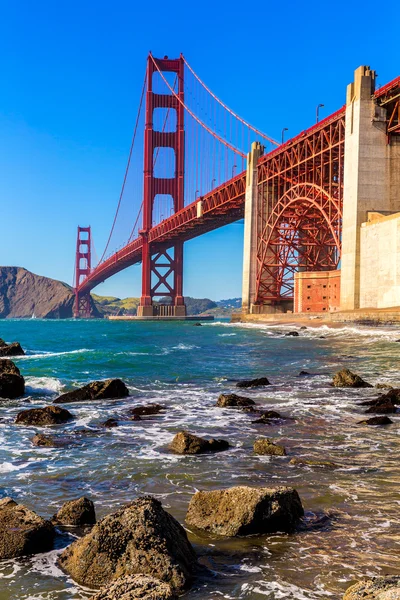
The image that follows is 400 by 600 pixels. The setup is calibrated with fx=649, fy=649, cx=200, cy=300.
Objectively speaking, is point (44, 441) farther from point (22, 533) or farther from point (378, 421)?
point (378, 421)

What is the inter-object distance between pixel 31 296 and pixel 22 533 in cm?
17937

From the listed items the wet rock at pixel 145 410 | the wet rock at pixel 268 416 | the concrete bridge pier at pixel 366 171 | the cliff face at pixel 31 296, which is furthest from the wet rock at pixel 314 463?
the cliff face at pixel 31 296

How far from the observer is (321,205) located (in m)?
50.3

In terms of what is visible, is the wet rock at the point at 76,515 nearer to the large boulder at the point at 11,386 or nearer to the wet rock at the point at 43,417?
the wet rock at the point at 43,417

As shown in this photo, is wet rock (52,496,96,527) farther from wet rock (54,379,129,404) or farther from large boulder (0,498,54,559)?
wet rock (54,379,129,404)

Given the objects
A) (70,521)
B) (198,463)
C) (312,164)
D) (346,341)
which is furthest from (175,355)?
(312,164)

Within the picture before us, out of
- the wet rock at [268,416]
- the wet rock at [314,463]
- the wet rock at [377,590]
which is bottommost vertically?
the wet rock at [268,416]

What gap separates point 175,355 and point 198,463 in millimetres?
17825

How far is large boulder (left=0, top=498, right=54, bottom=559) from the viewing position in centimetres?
421

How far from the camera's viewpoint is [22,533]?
14.0 feet

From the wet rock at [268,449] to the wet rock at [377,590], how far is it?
3.91 m

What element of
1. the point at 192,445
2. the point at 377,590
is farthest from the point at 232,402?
the point at 377,590

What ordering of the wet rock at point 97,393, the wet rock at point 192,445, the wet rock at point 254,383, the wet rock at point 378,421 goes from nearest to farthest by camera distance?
the wet rock at point 192,445, the wet rock at point 378,421, the wet rock at point 97,393, the wet rock at point 254,383

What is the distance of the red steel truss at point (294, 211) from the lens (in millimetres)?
51969
